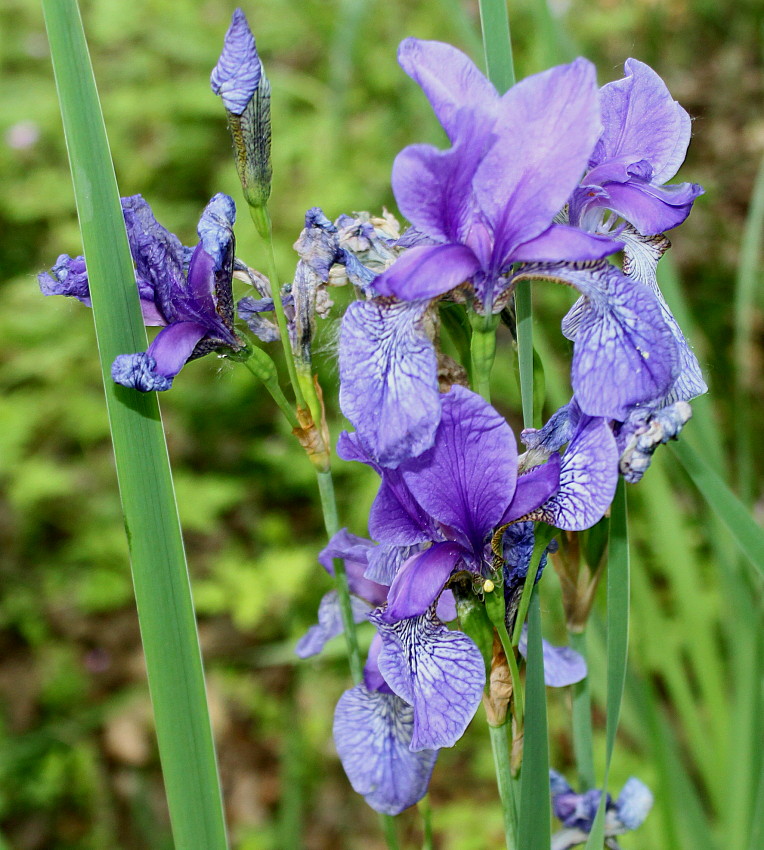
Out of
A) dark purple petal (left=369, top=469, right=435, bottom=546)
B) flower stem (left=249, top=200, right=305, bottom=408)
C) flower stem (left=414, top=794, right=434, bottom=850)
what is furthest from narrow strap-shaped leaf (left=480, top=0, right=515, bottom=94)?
flower stem (left=414, top=794, right=434, bottom=850)

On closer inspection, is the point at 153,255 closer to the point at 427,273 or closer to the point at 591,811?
the point at 427,273

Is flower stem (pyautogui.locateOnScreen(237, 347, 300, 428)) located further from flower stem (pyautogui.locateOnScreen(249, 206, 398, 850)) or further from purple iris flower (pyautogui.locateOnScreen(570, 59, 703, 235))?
purple iris flower (pyautogui.locateOnScreen(570, 59, 703, 235))

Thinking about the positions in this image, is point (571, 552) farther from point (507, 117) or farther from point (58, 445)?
point (58, 445)

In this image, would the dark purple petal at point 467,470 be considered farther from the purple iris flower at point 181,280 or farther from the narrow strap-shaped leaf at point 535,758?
the purple iris flower at point 181,280

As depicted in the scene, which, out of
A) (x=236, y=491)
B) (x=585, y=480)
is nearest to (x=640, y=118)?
(x=585, y=480)

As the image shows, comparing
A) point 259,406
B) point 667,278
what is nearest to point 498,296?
point 667,278

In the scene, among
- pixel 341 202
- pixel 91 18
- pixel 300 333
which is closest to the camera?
pixel 300 333
